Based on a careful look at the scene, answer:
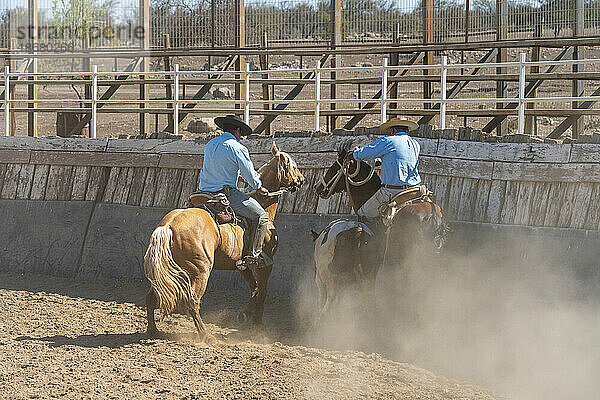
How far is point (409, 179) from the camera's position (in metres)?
8.25

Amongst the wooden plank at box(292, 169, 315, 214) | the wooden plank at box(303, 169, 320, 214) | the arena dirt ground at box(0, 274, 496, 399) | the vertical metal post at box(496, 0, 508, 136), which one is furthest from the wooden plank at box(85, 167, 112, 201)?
the vertical metal post at box(496, 0, 508, 136)

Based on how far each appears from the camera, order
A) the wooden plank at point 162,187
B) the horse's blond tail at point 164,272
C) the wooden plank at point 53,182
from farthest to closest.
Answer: the wooden plank at point 53,182 < the wooden plank at point 162,187 < the horse's blond tail at point 164,272

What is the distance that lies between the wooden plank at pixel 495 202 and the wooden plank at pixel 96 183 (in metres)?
5.85

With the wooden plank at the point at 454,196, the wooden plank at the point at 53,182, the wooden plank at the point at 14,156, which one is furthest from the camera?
the wooden plank at the point at 14,156

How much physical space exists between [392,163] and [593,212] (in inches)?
84.4

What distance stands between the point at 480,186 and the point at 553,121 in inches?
593

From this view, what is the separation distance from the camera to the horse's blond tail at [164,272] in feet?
25.0

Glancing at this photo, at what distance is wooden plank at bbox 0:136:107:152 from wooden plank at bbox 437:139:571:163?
5394 millimetres

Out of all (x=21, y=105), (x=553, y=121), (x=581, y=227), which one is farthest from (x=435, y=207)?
(x=21, y=105)

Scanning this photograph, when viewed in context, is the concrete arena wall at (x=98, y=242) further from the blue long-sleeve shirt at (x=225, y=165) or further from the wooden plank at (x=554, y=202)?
the wooden plank at (x=554, y=202)

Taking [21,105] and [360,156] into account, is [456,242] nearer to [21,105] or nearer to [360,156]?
[360,156]

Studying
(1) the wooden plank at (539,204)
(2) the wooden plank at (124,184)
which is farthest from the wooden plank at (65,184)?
(1) the wooden plank at (539,204)

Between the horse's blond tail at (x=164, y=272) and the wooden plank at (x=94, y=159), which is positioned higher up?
the wooden plank at (x=94, y=159)

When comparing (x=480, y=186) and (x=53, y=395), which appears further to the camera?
(x=480, y=186)
